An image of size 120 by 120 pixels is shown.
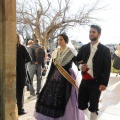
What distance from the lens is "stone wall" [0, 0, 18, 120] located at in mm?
2943

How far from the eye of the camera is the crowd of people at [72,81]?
12.0 feet

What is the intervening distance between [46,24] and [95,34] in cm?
2093

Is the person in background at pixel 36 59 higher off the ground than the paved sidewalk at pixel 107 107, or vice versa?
the person in background at pixel 36 59

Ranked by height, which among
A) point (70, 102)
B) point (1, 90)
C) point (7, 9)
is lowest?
point (70, 102)

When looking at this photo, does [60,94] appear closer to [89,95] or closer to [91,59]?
[89,95]

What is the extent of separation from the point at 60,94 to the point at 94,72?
0.82m

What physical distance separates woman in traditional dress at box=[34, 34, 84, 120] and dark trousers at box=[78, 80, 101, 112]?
416 millimetres

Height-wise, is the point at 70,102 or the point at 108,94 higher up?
the point at 70,102

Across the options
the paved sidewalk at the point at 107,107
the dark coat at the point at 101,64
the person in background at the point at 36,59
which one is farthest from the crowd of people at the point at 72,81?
the person in background at the point at 36,59

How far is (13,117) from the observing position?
3193mm

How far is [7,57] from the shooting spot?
300 cm

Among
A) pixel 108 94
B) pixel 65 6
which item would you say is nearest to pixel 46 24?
pixel 65 6

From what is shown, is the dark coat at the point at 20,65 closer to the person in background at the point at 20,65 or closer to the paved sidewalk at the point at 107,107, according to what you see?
the person in background at the point at 20,65

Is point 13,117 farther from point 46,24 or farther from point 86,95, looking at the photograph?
point 46,24
